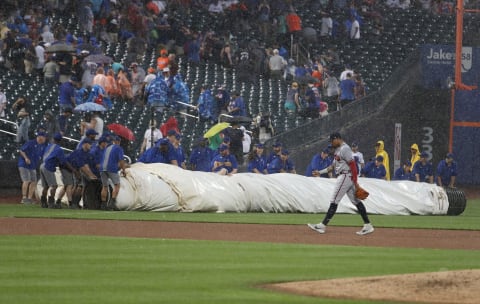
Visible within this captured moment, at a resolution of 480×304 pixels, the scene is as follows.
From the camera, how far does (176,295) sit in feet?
37.9

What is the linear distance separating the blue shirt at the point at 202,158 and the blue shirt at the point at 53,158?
3953 mm

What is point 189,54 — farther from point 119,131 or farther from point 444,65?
point 119,131

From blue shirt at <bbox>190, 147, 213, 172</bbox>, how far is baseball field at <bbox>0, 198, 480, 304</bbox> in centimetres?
537

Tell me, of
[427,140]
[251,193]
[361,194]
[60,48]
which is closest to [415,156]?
[427,140]

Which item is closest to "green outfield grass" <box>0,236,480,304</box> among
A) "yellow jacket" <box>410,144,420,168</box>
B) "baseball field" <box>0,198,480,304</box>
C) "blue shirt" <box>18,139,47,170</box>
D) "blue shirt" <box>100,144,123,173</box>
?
"baseball field" <box>0,198,480,304</box>

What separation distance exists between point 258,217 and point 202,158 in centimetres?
481

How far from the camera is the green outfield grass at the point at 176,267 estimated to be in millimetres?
11594

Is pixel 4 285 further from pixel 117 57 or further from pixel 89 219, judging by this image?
pixel 117 57

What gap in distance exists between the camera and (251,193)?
27062 millimetres

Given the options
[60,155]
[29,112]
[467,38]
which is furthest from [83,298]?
[467,38]

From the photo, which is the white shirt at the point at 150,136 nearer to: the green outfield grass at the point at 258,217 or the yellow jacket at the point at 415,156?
the green outfield grass at the point at 258,217

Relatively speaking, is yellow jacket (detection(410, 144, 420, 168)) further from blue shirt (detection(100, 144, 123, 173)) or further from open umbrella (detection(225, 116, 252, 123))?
blue shirt (detection(100, 144, 123, 173))

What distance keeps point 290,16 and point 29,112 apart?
13490 mm

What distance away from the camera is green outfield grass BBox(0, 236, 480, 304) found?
38.0 feet
